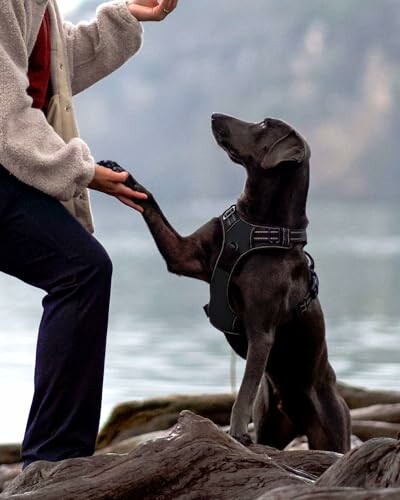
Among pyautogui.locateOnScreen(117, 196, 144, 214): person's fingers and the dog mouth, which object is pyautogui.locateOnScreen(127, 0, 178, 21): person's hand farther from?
pyautogui.locateOnScreen(117, 196, 144, 214): person's fingers

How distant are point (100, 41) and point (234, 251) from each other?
0.99 metres

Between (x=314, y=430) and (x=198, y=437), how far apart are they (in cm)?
106

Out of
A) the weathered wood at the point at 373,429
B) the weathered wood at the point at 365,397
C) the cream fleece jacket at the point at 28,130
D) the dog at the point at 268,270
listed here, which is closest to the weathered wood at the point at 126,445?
the weathered wood at the point at 373,429

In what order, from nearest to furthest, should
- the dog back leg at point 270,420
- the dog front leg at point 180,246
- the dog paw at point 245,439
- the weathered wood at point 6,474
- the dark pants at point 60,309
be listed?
the dog paw at point 245,439, the dark pants at point 60,309, the dog front leg at point 180,246, the dog back leg at point 270,420, the weathered wood at point 6,474

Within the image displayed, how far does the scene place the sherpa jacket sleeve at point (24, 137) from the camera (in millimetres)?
3656

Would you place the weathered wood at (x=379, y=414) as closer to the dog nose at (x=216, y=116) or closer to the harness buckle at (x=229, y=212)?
the harness buckle at (x=229, y=212)

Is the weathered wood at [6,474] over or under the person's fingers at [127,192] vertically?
under

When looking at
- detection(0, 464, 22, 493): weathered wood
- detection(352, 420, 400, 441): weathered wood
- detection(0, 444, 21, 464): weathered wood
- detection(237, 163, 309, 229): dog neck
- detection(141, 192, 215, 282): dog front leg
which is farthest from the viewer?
detection(0, 444, 21, 464): weathered wood

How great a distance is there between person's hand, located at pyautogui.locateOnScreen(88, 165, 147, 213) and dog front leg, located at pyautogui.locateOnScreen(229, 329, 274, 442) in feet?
1.92

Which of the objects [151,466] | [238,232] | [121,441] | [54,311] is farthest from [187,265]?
[121,441]

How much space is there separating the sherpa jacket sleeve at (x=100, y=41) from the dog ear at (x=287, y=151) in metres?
0.81

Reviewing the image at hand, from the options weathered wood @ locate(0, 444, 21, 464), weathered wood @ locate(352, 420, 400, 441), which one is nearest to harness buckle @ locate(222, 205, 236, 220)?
weathered wood @ locate(352, 420, 400, 441)

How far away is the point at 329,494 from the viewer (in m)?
2.41

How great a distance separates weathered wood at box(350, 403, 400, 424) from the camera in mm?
6650
